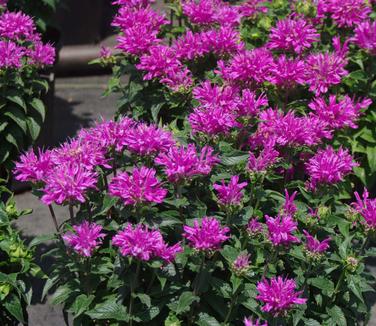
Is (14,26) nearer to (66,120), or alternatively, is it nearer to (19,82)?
(19,82)

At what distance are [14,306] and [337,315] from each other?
4.31 feet

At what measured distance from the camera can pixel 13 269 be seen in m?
2.93

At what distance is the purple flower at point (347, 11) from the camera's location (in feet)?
13.0

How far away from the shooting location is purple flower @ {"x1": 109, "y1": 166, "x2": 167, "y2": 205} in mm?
2436

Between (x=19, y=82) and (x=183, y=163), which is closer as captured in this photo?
(x=183, y=163)

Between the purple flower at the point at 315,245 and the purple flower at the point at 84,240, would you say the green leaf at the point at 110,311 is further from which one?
the purple flower at the point at 315,245

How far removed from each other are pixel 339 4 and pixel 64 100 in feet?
11.2

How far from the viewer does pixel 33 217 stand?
4910 mm

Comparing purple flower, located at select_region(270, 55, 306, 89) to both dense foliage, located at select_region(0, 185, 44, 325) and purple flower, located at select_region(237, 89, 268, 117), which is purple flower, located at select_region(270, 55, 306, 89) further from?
dense foliage, located at select_region(0, 185, 44, 325)

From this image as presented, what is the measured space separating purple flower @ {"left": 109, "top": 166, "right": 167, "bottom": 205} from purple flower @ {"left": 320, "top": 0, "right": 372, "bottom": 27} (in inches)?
78.8

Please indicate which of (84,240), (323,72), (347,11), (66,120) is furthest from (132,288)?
(66,120)

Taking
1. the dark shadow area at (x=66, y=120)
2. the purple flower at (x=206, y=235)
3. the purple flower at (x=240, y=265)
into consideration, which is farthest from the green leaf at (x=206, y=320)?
the dark shadow area at (x=66, y=120)

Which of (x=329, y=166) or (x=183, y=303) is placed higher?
(x=329, y=166)

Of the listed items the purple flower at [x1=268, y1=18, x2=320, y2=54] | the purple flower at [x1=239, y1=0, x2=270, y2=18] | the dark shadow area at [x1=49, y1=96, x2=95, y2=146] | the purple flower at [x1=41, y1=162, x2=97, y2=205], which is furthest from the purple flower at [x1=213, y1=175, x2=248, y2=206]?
the dark shadow area at [x1=49, y1=96, x2=95, y2=146]
